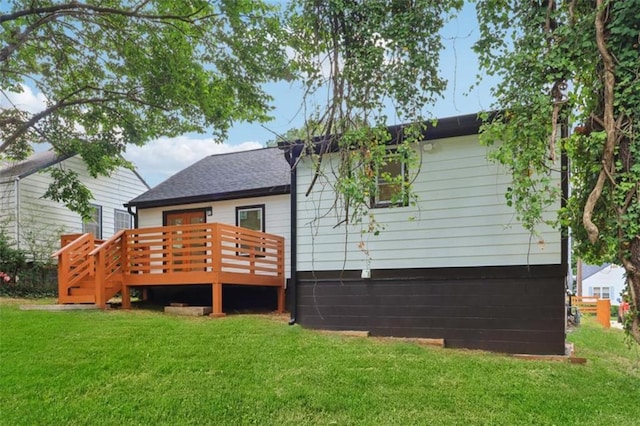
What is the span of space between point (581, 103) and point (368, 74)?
222 centimetres

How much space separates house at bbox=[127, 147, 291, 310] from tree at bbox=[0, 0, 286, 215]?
1358 millimetres

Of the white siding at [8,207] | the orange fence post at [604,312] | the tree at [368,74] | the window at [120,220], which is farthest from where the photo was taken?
the window at [120,220]

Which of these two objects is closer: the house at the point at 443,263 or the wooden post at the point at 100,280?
the house at the point at 443,263

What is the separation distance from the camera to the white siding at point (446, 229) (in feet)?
21.4

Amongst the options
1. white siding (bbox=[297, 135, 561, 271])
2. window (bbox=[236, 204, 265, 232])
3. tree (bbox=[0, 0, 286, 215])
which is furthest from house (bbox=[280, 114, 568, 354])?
tree (bbox=[0, 0, 286, 215])

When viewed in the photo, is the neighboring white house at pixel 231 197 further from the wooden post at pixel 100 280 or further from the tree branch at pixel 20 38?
the tree branch at pixel 20 38

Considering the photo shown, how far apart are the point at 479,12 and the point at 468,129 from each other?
211 centimetres

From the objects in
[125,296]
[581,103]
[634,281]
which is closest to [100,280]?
[125,296]

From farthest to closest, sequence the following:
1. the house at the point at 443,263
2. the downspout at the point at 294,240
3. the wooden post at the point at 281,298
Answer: the wooden post at the point at 281,298
the downspout at the point at 294,240
the house at the point at 443,263

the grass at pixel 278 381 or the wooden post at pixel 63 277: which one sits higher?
the wooden post at pixel 63 277

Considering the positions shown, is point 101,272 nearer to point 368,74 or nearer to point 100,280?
point 100,280

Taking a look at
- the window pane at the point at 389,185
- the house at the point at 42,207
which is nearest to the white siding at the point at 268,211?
the window pane at the point at 389,185

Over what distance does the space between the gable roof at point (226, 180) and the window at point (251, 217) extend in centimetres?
33

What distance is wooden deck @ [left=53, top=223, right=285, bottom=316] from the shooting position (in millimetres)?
8586
